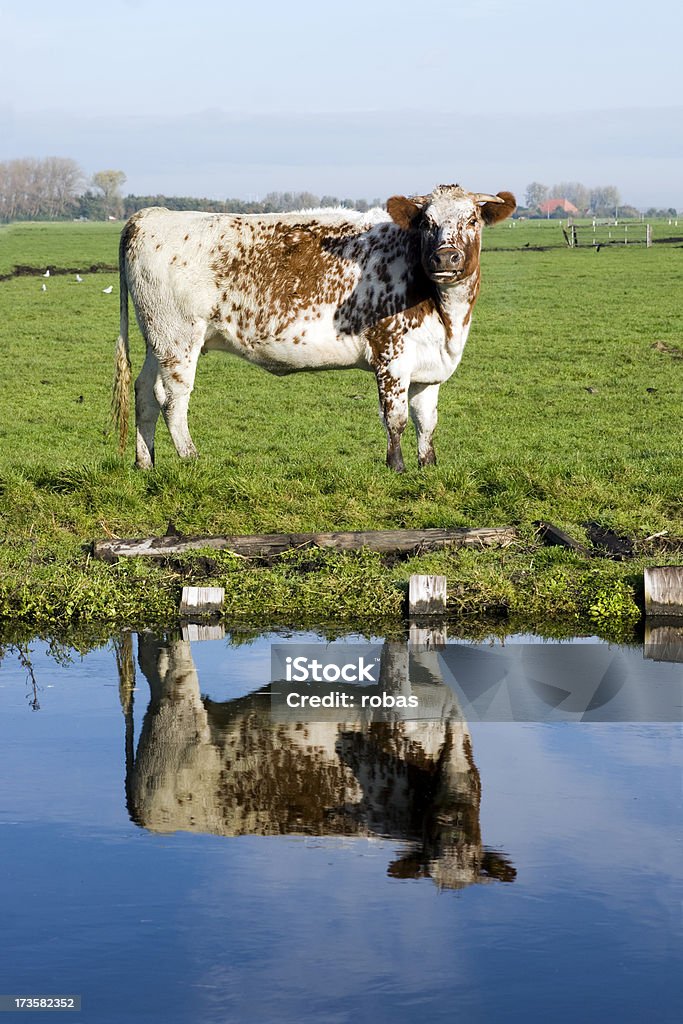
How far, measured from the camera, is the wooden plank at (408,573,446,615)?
354 inches

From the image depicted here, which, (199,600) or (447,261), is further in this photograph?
(447,261)

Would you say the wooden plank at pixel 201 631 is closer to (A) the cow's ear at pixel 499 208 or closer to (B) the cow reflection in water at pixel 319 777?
(B) the cow reflection in water at pixel 319 777

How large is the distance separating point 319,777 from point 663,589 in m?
3.91

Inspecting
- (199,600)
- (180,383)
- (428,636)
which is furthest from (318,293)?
(428,636)

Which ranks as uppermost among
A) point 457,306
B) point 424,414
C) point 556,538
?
point 457,306

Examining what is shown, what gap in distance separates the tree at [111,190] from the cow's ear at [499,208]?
107 meters

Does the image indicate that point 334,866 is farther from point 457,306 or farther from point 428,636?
point 457,306

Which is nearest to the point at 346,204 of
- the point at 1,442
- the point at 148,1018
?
the point at 1,442

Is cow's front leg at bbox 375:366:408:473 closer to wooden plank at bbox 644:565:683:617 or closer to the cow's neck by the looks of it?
the cow's neck

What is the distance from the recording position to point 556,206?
14262 centimetres

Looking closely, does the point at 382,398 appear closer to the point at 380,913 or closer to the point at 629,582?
the point at 629,582

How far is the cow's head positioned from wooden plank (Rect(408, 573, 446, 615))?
391cm

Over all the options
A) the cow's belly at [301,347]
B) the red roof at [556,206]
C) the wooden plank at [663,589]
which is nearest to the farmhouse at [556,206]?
the red roof at [556,206]

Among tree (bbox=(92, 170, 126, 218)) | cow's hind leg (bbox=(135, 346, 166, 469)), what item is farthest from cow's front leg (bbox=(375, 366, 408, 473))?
tree (bbox=(92, 170, 126, 218))
